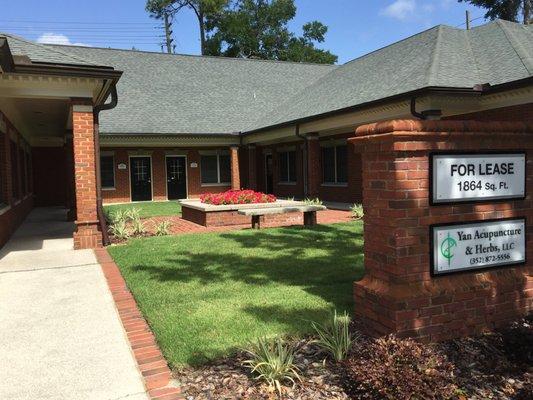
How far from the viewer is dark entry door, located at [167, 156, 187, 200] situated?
957 inches

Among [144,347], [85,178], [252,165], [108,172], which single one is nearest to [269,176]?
[252,165]

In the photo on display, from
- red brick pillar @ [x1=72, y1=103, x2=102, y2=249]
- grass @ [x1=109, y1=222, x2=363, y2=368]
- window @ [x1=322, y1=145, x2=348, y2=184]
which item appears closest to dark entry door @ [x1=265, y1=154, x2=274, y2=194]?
window @ [x1=322, y1=145, x2=348, y2=184]

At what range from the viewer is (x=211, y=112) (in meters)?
24.8

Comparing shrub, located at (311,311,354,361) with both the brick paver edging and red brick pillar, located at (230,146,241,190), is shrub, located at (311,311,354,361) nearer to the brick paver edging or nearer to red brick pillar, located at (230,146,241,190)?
the brick paver edging

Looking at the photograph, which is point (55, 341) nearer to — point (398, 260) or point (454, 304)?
point (398, 260)

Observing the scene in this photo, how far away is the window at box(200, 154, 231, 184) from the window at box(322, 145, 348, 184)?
6288mm

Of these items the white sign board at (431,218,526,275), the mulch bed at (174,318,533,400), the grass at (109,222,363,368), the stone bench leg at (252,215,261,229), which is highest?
the white sign board at (431,218,526,275)

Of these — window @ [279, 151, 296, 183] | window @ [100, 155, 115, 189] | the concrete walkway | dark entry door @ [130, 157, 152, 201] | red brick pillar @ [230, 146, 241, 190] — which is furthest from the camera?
red brick pillar @ [230, 146, 241, 190]

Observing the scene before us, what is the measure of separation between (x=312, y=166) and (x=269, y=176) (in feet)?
26.9

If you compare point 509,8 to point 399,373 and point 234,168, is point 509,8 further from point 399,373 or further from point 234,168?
point 399,373

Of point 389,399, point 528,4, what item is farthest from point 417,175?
point 528,4

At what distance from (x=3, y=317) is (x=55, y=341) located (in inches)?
45.1

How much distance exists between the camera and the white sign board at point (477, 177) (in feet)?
13.4

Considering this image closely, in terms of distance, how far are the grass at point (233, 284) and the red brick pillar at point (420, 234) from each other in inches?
35.9
